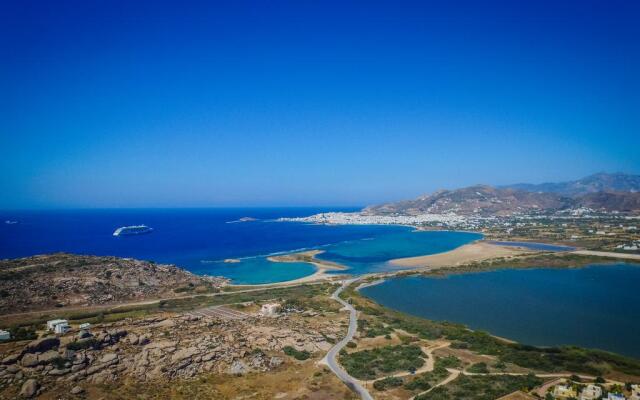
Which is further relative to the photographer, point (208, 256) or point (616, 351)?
point (208, 256)

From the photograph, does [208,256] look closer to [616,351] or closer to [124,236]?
[124,236]

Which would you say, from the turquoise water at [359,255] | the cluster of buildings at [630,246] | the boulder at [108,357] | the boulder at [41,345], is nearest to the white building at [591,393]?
the boulder at [108,357]

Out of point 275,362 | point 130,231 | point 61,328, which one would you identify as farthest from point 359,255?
point 130,231

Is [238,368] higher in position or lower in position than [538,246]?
higher

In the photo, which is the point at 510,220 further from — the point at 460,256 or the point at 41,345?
the point at 41,345

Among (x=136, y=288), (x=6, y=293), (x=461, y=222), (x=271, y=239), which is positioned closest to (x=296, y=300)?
(x=136, y=288)
